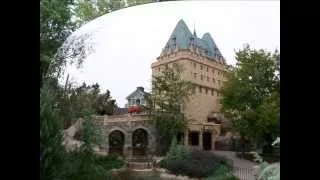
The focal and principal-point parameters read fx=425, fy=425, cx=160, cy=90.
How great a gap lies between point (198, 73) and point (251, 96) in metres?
0.52

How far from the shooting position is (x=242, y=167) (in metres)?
3.53

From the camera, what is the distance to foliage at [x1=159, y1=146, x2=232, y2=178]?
3.58 meters

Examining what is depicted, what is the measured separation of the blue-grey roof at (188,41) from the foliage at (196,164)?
86 cm

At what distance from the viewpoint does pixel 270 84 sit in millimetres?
3307

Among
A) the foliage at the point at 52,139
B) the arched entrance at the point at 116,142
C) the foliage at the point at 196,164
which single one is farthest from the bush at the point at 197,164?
the foliage at the point at 52,139

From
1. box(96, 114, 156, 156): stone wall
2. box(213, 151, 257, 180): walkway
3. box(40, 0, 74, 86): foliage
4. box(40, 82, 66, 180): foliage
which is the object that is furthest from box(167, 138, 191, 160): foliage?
Answer: box(40, 0, 74, 86): foliage

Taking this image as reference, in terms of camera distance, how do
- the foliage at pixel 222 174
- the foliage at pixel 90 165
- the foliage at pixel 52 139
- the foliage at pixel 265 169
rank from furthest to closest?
the foliage at pixel 90 165, the foliage at pixel 222 174, the foliage at pixel 52 139, the foliage at pixel 265 169

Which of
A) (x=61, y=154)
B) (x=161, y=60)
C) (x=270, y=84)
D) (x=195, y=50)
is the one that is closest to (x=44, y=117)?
(x=61, y=154)

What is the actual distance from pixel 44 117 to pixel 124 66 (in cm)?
81

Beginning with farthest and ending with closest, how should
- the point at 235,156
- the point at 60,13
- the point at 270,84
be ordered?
the point at 60,13 → the point at 235,156 → the point at 270,84

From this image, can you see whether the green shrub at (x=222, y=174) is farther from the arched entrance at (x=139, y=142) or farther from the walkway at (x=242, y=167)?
the arched entrance at (x=139, y=142)

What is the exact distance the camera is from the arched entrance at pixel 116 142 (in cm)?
369
